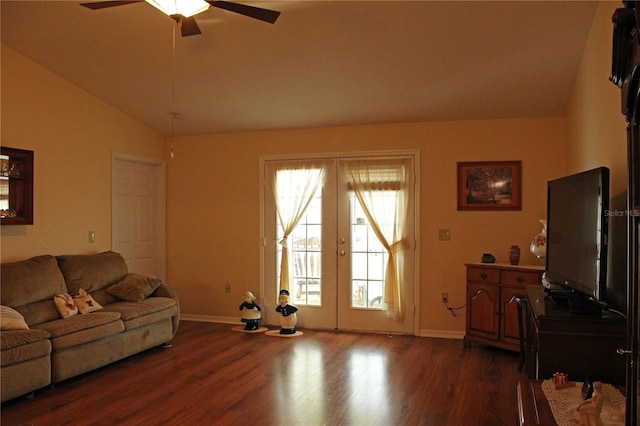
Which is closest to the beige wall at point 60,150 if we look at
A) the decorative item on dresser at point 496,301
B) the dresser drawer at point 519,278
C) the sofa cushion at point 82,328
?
the sofa cushion at point 82,328

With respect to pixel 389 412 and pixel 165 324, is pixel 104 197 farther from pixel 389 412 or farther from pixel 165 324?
pixel 389 412

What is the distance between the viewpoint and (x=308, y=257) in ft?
19.3

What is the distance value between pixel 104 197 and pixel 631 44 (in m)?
5.05

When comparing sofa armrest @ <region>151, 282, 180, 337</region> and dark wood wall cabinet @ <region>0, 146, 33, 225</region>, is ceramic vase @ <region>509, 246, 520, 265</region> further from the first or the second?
dark wood wall cabinet @ <region>0, 146, 33, 225</region>

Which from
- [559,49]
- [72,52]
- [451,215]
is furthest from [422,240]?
[72,52]

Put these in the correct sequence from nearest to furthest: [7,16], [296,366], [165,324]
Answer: [7,16] → [296,366] → [165,324]

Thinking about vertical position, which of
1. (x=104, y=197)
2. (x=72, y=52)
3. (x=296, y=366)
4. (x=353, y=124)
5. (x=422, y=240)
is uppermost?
(x=72, y=52)

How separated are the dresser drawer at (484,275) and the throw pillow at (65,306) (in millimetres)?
3601

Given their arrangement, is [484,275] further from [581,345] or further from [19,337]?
[19,337]

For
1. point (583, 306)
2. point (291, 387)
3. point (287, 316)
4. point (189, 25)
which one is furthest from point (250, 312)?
point (583, 306)

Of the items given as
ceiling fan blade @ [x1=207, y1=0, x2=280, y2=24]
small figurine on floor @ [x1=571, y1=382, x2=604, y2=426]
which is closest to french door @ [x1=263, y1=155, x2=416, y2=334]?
ceiling fan blade @ [x1=207, y1=0, x2=280, y2=24]

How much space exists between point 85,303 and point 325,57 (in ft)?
9.60

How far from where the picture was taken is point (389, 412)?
334 cm

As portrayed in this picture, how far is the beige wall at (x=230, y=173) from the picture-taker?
176 inches
